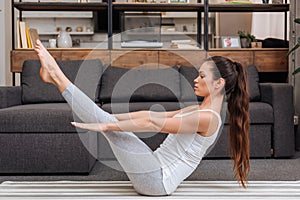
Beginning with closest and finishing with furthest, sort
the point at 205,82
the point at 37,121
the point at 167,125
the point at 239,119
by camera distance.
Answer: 1. the point at 167,125
2. the point at 205,82
3. the point at 239,119
4. the point at 37,121

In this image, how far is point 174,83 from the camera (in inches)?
175

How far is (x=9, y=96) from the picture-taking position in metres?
4.16

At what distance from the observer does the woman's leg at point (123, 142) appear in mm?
2363

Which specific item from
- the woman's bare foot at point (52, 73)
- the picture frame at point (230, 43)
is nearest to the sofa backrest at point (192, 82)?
the picture frame at point (230, 43)

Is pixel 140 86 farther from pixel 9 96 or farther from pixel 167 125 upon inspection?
pixel 167 125

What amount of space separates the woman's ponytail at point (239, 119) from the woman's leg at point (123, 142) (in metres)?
0.41

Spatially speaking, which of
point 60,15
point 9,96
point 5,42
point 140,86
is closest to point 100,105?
point 140,86

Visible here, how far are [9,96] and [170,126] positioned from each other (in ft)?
6.86

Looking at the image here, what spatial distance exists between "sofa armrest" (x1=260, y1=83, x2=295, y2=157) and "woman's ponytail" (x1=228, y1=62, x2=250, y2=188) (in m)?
1.45

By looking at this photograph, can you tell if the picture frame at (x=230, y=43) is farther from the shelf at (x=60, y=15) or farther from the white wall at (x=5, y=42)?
the shelf at (x=60, y=15)

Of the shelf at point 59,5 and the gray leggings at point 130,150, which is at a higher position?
the shelf at point 59,5

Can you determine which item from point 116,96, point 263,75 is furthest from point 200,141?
point 263,75

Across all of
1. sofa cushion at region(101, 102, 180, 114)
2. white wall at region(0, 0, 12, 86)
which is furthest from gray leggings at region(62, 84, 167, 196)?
white wall at region(0, 0, 12, 86)

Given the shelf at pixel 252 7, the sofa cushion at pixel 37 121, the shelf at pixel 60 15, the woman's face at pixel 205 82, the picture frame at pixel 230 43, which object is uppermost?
the shelf at pixel 60 15
